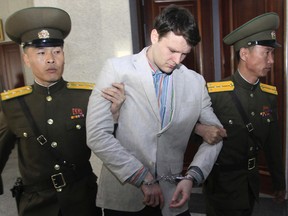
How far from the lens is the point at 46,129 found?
163cm

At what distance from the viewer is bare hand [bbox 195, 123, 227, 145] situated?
53.4 inches

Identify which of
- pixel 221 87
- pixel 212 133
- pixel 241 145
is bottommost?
pixel 241 145

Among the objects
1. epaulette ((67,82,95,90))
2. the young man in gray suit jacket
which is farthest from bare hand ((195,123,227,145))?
epaulette ((67,82,95,90))

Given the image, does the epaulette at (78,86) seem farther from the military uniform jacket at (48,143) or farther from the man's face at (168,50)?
the man's face at (168,50)

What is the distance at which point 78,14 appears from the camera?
8.81ft

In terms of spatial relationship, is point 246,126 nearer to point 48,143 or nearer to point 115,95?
point 115,95

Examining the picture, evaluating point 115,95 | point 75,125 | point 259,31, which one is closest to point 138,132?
point 115,95

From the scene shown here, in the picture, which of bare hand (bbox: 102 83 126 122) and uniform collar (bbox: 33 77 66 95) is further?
uniform collar (bbox: 33 77 66 95)

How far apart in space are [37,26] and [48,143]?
0.60 metres

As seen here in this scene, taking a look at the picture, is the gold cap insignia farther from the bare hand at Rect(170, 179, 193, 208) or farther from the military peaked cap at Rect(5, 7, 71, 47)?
the bare hand at Rect(170, 179, 193, 208)

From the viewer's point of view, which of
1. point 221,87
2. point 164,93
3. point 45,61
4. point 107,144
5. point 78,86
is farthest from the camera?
point 221,87

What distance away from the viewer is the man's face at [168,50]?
1260 mm

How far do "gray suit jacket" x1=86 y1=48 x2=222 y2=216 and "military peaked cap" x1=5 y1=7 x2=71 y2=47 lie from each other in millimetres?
471

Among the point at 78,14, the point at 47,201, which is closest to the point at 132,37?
the point at 78,14
